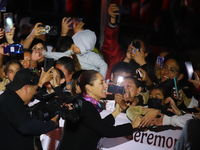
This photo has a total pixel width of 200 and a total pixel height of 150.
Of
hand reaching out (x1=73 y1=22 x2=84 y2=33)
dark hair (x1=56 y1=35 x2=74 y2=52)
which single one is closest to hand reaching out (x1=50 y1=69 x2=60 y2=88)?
dark hair (x1=56 y1=35 x2=74 y2=52)

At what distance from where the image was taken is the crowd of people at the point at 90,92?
208cm

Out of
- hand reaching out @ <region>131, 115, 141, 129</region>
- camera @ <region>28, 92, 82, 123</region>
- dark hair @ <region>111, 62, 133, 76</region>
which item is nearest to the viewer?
camera @ <region>28, 92, 82, 123</region>

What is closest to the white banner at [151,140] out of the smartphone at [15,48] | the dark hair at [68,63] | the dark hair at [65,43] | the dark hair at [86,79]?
the dark hair at [86,79]

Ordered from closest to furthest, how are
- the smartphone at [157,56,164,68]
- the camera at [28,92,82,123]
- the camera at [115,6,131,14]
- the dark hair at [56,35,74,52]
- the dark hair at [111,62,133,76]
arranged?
the camera at [28,92,82,123]
the dark hair at [111,62,133,76]
the smartphone at [157,56,164,68]
the camera at [115,6,131,14]
the dark hair at [56,35,74,52]

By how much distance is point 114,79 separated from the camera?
2920mm

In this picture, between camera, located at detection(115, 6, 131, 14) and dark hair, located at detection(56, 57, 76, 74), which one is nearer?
dark hair, located at detection(56, 57, 76, 74)

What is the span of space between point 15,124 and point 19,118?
0.20ft

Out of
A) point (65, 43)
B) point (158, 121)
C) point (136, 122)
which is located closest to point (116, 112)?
point (136, 122)

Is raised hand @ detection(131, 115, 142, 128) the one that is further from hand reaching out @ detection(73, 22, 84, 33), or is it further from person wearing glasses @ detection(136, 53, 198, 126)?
hand reaching out @ detection(73, 22, 84, 33)

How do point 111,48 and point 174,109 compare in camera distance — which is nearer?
point 174,109

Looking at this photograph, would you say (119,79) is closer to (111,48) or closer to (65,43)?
(111,48)

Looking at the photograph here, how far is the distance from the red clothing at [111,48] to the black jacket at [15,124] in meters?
1.51

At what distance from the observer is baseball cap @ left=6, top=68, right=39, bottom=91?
2119 millimetres

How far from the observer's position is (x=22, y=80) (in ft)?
7.00
